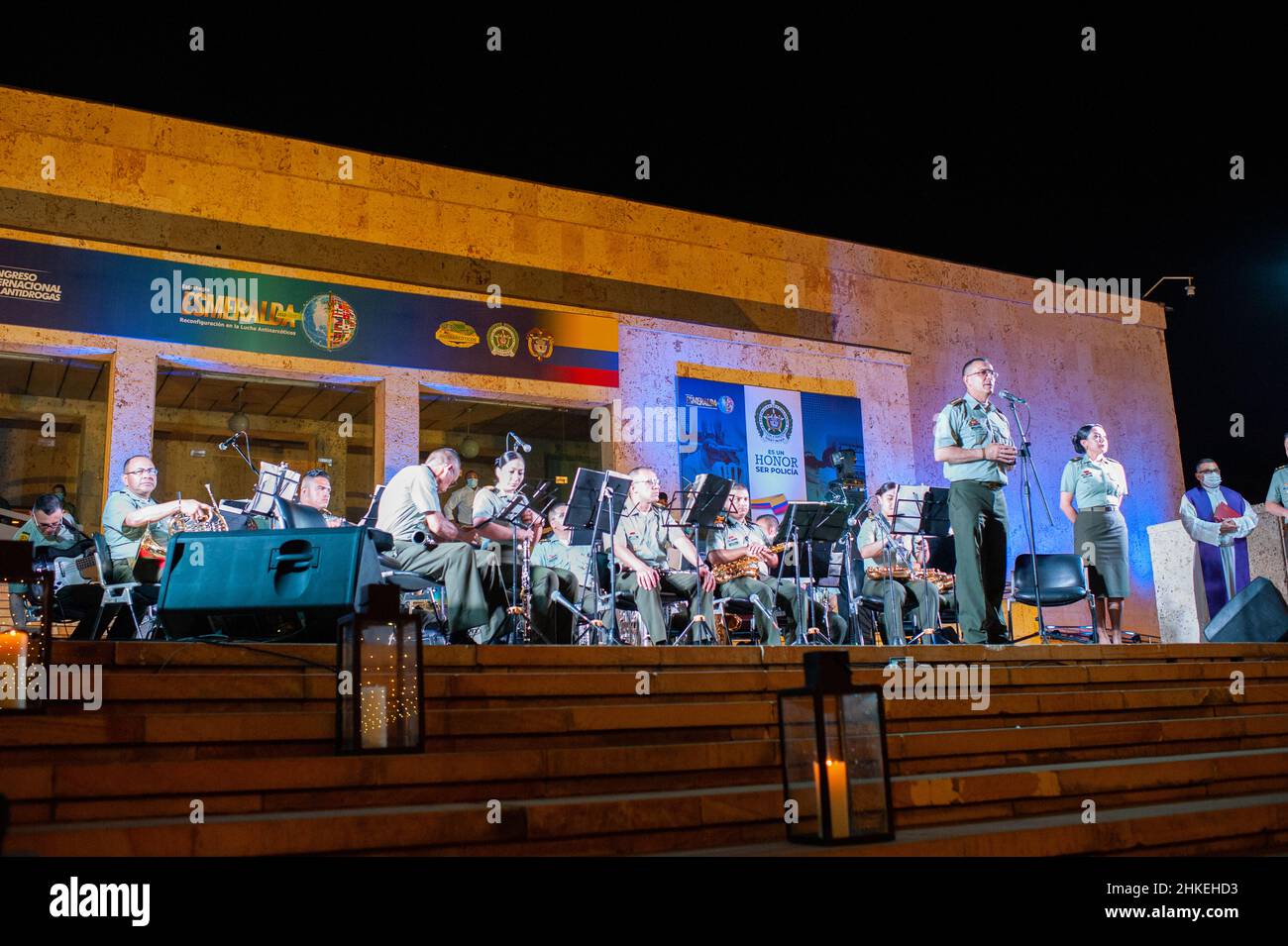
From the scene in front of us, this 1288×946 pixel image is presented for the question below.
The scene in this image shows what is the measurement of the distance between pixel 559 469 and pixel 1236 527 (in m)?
5.74

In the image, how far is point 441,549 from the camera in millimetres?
6090

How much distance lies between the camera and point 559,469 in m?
10.5

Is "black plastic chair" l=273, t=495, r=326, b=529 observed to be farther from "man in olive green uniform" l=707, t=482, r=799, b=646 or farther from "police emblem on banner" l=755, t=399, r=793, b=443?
"police emblem on banner" l=755, t=399, r=793, b=443

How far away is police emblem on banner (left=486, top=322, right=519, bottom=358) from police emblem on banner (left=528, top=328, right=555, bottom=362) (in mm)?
132

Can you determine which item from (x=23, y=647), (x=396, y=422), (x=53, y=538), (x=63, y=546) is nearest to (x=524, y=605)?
(x=63, y=546)

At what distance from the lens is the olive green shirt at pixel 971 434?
6406 millimetres

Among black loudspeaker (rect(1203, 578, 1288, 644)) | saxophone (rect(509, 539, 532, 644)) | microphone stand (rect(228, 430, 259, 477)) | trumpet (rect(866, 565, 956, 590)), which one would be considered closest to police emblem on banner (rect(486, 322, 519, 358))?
microphone stand (rect(228, 430, 259, 477))

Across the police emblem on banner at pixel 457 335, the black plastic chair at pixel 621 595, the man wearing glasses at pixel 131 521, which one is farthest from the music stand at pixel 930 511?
the man wearing glasses at pixel 131 521

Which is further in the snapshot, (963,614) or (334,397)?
(334,397)

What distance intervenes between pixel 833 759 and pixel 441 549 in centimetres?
348

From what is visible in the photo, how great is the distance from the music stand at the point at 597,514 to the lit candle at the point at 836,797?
3.74 m

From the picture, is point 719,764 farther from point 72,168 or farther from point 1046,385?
point 1046,385

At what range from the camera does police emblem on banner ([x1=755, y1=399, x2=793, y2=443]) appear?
11.2 m
